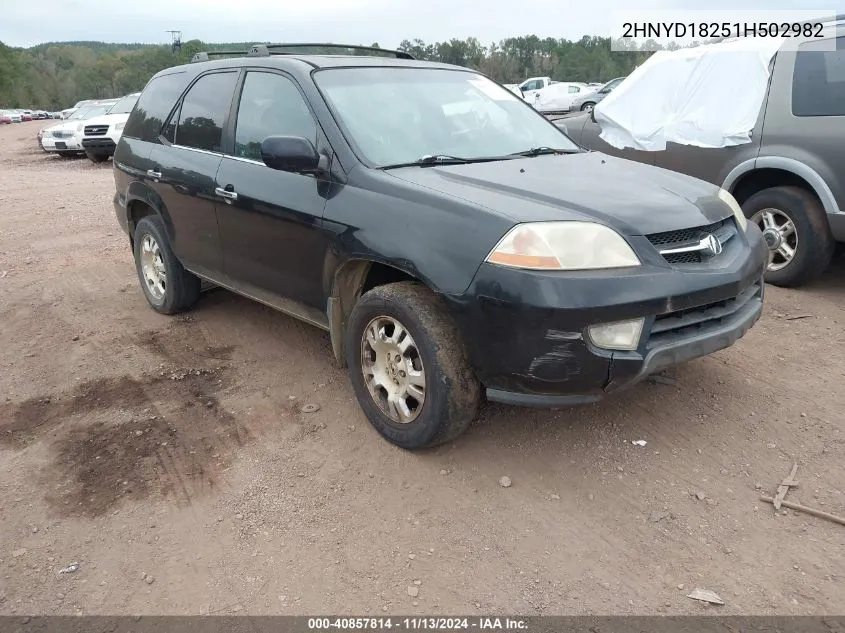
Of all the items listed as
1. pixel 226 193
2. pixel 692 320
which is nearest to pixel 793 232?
pixel 692 320

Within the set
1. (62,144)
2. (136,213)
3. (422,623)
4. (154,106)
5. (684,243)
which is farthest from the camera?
(62,144)

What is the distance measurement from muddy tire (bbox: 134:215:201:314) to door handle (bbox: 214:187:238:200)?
1.05m

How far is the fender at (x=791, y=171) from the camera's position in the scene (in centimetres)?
504

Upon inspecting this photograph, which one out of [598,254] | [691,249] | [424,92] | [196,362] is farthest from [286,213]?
[691,249]

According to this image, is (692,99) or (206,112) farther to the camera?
(692,99)

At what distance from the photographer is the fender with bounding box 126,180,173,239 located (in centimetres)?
500

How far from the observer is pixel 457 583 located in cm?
262

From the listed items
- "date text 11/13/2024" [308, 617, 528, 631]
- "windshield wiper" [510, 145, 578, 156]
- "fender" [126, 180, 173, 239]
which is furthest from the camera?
"fender" [126, 180, 173, 239]

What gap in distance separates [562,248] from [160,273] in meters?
3.69

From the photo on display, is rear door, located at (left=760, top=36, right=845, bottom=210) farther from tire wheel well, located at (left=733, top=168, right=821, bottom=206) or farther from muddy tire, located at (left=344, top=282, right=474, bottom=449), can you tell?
muddy tire, located at (left=344, top=282, right=474, bottom=449)

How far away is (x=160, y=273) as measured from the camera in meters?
5.46

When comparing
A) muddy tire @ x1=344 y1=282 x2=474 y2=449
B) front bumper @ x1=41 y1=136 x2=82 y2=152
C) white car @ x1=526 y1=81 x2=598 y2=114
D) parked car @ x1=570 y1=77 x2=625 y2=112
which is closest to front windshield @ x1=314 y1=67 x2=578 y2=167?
muddy tire @ x1=344 y1=282 x2=474 y2=449

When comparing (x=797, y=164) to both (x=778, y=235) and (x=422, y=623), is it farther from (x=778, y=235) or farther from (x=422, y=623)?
(x=422, y=623)

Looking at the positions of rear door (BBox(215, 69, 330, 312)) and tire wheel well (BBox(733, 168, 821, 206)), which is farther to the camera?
tire wheel well (BBox(733, 168, 821, 206))
